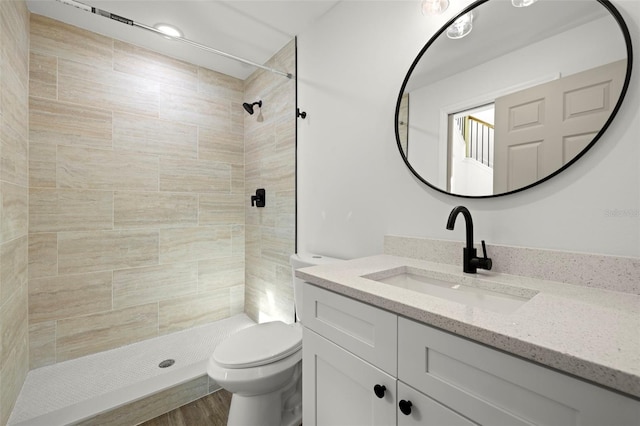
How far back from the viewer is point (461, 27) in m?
1.15

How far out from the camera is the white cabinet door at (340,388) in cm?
77

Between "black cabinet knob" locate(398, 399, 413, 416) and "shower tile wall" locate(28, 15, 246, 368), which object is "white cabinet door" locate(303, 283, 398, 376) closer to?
"black cabinet knob" locate(398, 399, 413, 416)

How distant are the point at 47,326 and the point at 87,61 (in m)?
1.86

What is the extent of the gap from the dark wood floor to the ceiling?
246cm

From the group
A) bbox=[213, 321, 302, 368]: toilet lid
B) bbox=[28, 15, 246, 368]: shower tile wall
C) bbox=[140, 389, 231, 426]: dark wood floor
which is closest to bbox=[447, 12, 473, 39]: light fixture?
bbox=[213, 321, 302, 368]: toilet lid

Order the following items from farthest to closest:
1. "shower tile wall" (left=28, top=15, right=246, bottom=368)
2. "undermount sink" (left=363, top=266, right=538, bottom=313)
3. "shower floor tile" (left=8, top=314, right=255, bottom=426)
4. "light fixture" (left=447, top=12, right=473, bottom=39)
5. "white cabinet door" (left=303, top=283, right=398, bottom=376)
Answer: "shower tile wall" (left=28, top=15, right=246, bottom=368) < "shower floor tile" (left=8, top=314, right=255, bottom=426) < "light fixture" (left=447, top=12, right=473, bottom=39) < "undermount sink" (left=363, top=266, right=538, bottom=313) < "white cabinet door" (left=303, top=283, right=398, bottom=376)

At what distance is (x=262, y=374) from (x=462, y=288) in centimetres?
95

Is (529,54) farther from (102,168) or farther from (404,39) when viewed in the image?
(102,168)

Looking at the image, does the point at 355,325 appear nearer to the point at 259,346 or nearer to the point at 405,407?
the point at 405,407

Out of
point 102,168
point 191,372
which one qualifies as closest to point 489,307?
point 191,372

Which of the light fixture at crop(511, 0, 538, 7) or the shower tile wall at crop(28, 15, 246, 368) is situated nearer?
the light fixture at crop(511, 0, 538, 7)

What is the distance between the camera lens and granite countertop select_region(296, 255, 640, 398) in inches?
17.6

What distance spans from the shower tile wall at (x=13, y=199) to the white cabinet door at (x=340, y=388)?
151cm

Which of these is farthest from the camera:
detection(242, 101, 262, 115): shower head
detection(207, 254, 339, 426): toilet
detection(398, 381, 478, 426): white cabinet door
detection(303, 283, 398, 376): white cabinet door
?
detection(242, 101, 262, 115): shower head
